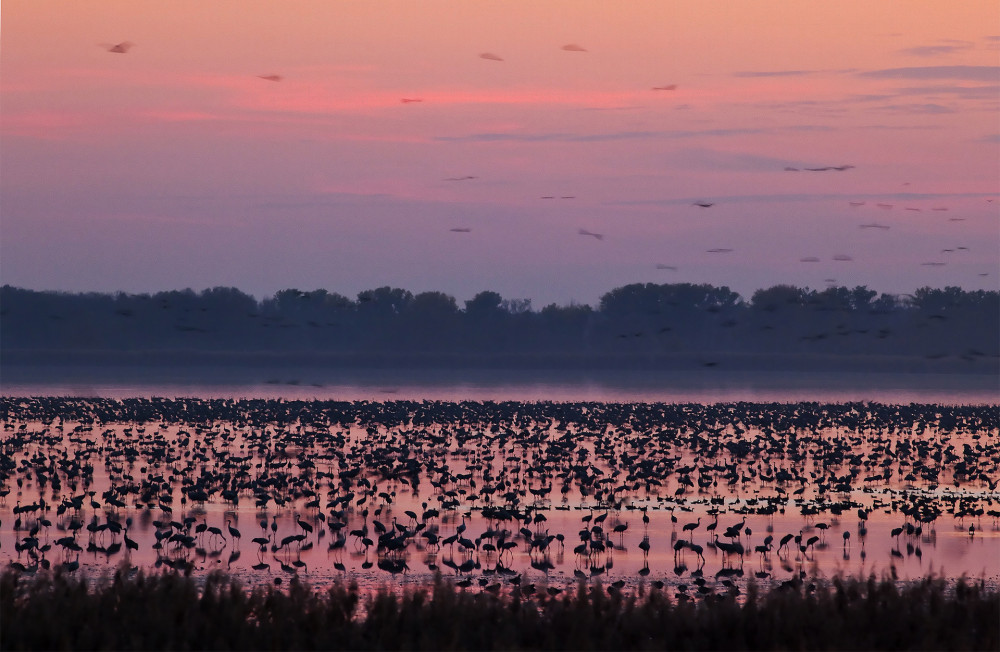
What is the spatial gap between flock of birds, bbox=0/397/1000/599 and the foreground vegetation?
128 cm

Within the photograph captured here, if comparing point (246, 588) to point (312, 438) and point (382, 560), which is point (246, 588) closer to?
point (382, 560)

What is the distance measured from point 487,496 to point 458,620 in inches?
463

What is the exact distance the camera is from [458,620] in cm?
1500

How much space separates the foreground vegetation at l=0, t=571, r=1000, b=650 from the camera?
1446 cm

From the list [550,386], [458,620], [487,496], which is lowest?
[458,620]

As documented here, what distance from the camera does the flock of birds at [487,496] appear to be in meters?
A: 20.7

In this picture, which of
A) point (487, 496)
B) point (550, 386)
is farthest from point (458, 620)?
point (550, 386)

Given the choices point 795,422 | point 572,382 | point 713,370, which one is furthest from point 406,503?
point 713,370

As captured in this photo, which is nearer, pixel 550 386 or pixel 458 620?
pixel 458 620

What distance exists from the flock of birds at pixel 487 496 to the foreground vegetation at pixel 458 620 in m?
1.28

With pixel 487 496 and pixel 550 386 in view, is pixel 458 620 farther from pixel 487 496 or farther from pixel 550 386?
pixel 550 386

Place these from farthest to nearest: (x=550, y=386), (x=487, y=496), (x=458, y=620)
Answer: (x=550, y=386) < (x=487, y=496) < (x=458, y=620)

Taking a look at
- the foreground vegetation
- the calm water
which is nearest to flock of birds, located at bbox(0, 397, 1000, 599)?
the foreground vegetation

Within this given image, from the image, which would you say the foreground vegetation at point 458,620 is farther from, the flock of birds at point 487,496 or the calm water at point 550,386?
the calm water at point 550,386
